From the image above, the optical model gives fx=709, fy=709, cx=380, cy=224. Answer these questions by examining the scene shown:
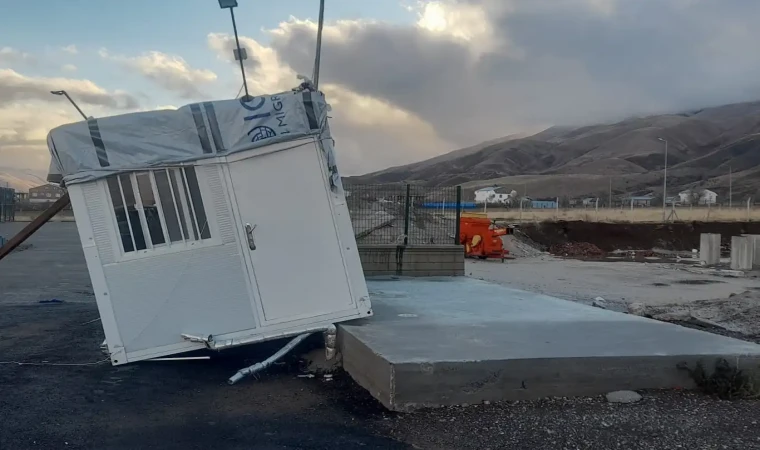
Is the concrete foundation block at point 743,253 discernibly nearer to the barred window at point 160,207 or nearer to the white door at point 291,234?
the white door at point 291,234

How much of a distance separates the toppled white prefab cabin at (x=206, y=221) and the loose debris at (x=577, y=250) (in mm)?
30630

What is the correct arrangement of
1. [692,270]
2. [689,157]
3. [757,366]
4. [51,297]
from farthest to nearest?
[689,157] < [692,270] < [51,297] < [757,366]

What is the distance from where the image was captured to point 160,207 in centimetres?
728

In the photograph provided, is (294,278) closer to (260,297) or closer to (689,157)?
(260,297)

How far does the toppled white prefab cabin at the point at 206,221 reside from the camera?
279 inches

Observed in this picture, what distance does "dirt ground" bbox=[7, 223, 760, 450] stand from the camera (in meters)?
5.18

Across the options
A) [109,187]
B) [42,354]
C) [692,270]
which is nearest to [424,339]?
[109,187]

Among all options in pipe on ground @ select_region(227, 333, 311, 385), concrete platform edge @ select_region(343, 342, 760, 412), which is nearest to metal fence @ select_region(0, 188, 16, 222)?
pipe on ground @ select_region(227, 333, 311, 385)

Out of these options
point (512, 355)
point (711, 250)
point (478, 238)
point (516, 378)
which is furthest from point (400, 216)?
point (711, 250)

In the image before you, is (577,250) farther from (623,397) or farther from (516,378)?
(516,378)

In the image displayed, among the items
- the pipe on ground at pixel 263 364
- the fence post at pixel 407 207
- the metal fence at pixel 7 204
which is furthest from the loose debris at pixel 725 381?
the metal fence at pixel 7 204

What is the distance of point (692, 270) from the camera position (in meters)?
27.5

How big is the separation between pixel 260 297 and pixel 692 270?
79.2 ft

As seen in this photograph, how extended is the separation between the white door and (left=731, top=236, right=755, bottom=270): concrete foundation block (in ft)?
79.6
